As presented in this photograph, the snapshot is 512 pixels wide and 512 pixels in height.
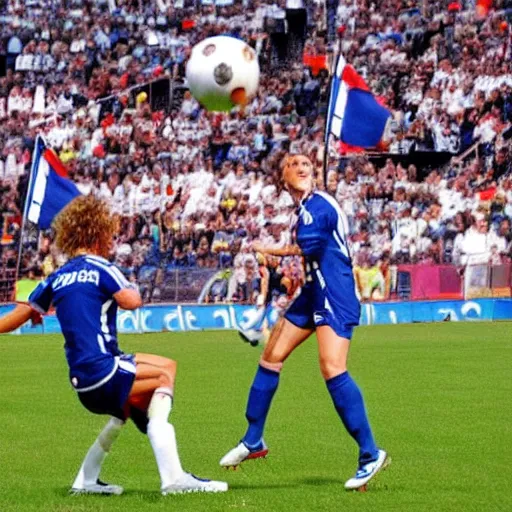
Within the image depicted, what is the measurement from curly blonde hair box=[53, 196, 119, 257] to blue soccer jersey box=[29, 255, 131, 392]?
133mm

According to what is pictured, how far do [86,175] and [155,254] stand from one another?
4.49m

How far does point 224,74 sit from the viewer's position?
16.1m

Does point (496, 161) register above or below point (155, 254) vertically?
above

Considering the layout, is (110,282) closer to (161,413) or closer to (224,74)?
(161,413)

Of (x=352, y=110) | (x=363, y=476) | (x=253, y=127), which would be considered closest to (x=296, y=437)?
(x=363, y=476)

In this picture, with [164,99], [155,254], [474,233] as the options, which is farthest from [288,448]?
[164,99]

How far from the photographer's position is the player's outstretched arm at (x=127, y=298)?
6.82 metres

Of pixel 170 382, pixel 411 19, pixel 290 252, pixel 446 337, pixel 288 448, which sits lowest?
pixel 446 337

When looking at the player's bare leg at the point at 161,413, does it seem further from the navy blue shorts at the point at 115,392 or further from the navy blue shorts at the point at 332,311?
the navy blue shorts at the point at 332,311

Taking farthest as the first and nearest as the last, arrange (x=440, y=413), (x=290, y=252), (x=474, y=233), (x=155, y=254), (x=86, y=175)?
1. (x=86, y=175)
2. (x=155, y=254)
3. (x=474, y=233)
4. (x=440, y=413)
5. (x=290, y=252)

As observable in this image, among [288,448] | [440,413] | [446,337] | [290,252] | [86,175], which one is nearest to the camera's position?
[290,252]

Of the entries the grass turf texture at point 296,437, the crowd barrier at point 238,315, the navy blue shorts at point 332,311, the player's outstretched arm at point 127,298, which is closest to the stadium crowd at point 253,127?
the crowd barrier at point 238,315

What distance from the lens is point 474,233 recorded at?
2744 centimetres

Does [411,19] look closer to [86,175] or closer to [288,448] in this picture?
[86,175]
